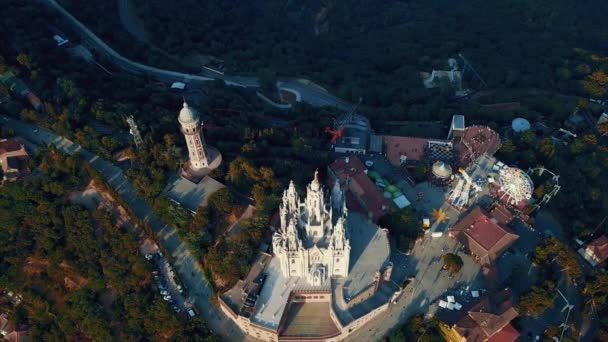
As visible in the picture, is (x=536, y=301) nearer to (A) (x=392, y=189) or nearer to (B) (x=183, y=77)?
(A) (x=392, y=189)

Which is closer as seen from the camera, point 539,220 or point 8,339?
point 8,339

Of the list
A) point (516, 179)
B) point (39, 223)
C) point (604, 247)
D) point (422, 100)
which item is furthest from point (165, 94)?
point (604, 247)

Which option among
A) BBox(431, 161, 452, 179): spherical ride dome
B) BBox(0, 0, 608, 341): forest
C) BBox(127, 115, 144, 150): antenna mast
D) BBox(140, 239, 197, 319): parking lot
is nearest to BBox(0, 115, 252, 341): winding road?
BBox(140, 239, 197, 319): parking lot

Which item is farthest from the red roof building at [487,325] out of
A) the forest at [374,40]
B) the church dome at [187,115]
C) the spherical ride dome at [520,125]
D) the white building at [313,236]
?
the forest at [374,40]

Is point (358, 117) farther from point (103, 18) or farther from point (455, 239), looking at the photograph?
point (103, 18)

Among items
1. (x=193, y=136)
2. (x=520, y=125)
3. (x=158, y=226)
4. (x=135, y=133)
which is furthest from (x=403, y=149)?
(x=135, y=133)
